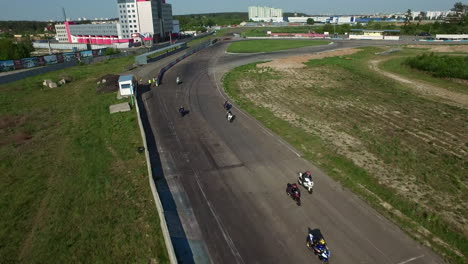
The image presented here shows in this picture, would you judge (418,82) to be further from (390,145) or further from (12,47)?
(12,47)

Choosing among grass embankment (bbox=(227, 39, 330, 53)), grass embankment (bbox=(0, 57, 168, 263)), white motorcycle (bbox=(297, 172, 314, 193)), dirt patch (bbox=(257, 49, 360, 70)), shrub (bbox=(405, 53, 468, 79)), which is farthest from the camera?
grass embankment (bbox=(227, 39, 330, 53))

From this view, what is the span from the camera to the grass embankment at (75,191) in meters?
16.1

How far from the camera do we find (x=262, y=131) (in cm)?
3167

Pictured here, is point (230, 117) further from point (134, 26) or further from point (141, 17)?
point (134, 26)

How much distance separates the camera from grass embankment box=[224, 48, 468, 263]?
1823 cm

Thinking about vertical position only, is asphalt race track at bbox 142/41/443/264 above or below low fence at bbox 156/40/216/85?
below

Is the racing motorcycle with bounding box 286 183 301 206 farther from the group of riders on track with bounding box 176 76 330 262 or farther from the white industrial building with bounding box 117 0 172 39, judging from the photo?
the white industrial building with bounding box 117 0 172 39

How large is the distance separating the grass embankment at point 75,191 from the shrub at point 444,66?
Result: 60.6m

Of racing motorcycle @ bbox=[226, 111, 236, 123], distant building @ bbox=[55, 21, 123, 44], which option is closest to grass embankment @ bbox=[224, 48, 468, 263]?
racing motorcycle @ bbox=[226, 111, 236, 123]

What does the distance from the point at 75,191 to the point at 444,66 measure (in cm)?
6904

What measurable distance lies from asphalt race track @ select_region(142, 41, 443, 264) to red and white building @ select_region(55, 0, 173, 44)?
129 meters

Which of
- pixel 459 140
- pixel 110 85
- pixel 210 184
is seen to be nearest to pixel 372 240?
pixel 210 184

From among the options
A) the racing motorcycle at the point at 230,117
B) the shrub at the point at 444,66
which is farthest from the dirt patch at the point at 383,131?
the shrub at the point at 444,66

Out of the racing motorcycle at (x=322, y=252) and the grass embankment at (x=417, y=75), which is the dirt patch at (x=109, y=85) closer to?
the racing motorcycle at (x=322, y=252)
